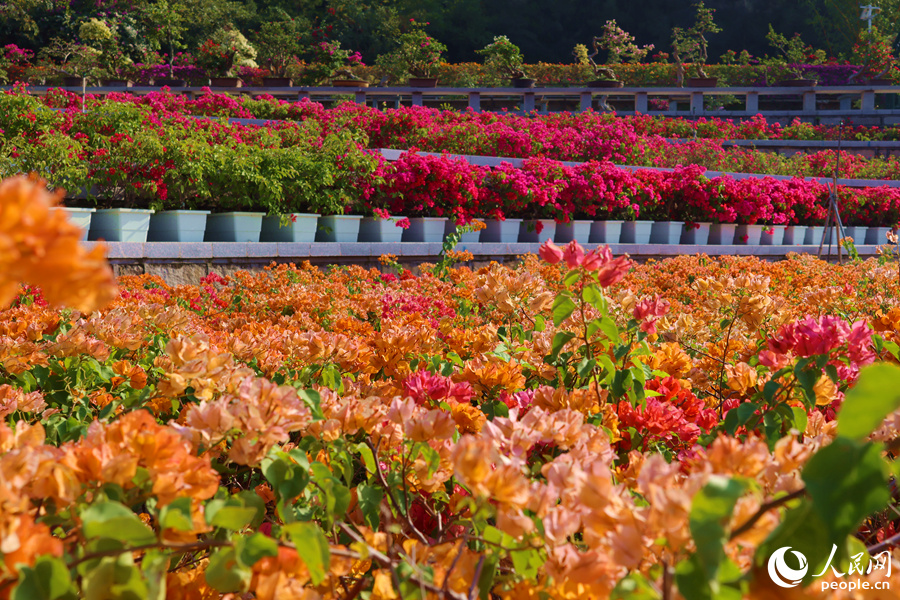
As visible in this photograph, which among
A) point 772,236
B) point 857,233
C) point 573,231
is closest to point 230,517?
point 573,231

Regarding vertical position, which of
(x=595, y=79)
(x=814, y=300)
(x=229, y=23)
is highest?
(x=229, y=23)

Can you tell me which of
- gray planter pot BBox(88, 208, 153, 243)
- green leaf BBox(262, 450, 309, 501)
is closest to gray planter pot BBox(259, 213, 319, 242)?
gray planter pot BBox(88, 208, 153, 243)

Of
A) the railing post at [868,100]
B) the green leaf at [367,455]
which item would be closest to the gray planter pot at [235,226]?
the green leaf at [367,455]

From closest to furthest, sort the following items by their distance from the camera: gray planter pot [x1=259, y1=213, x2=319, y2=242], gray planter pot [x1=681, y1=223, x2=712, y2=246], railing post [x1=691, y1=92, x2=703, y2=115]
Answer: gray planter pot [x1=259, y1=213, x2=319, y2=242] → gray planter pot [x1=681, y1=223, x2=712, y2=246] → railing post [x1=691, y1=92, x2=703, y2=115]

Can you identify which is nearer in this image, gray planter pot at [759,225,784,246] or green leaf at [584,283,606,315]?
green leaf at [584,283,606,315]

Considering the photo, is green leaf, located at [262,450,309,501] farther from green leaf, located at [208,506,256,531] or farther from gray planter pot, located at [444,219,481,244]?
gray planter pot, located at [444,219,481,244]

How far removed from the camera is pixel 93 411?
1748mm

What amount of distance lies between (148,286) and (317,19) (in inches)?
1060

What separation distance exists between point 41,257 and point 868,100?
2482cm

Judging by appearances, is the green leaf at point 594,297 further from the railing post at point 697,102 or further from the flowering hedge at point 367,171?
the railing post at point 697,102

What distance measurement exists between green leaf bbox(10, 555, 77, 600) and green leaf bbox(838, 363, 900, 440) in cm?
64

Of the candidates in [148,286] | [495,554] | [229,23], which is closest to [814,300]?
[495,554]

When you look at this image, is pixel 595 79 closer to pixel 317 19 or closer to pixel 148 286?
pixel 317 19

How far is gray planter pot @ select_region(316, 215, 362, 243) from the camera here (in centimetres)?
674
